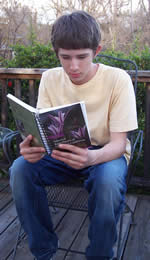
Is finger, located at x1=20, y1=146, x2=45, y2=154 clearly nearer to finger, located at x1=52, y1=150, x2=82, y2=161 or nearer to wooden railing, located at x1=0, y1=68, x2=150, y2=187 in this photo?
finger, located at x1=52, y1=150, x2=82, y2=161

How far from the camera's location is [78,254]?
70.2 inches

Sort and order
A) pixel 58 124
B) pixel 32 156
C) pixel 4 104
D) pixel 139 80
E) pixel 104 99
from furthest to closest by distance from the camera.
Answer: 1. pixel 4 104
2. pixel 139 80
3. pixel 104 99
4. pixel 32 156
5. pixel 58 124

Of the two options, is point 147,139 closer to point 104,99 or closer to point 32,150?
point 104,99

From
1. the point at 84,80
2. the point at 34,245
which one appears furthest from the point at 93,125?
the point at 34,245

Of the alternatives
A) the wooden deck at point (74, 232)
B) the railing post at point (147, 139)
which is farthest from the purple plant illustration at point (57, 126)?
the railing post at point (147, 139)

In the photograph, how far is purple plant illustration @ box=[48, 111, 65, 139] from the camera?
1151 millimetres

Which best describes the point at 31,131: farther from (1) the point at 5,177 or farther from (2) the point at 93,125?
(1) the point at 5,177

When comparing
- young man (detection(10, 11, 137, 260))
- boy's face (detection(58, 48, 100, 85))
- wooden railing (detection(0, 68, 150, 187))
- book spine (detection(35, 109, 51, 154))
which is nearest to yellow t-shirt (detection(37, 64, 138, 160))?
young man (detection(10, 11, 137, 260))

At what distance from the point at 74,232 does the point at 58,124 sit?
1138 mm

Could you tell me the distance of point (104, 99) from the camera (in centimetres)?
159

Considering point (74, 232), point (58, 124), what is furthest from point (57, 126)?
point (74, 232)

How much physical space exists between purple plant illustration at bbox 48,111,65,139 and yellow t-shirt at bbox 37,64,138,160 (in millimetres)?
441

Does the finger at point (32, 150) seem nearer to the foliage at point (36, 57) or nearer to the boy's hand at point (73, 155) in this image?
the boy's hand at point (73, 155)

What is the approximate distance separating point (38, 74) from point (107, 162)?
1.34 m
